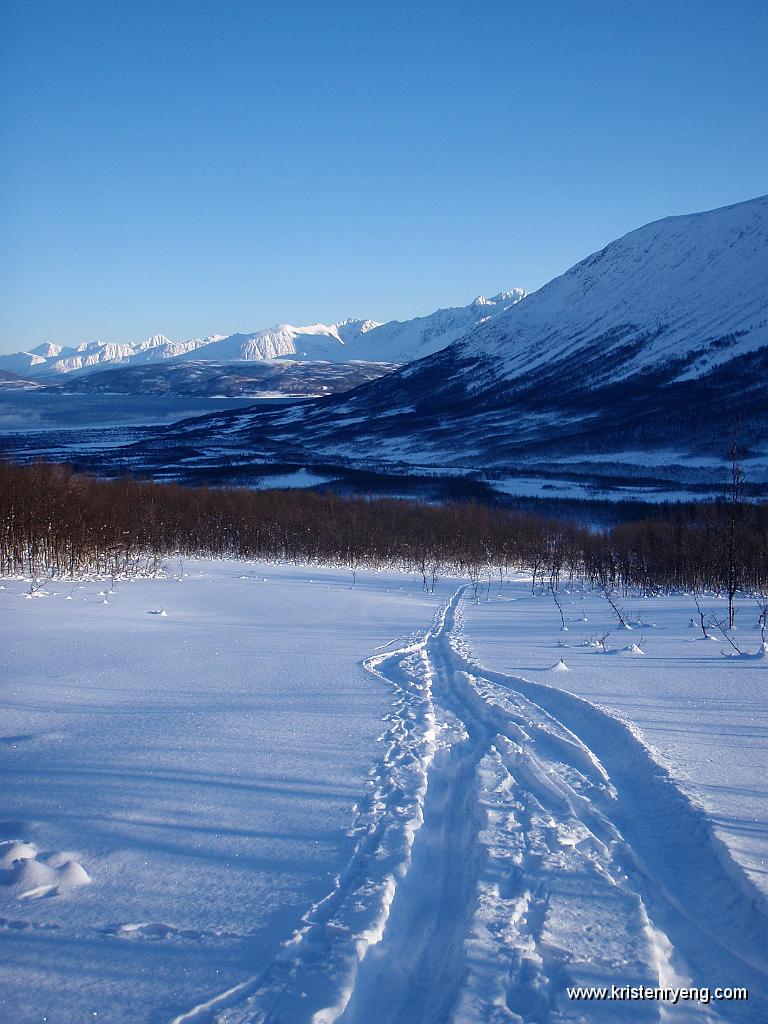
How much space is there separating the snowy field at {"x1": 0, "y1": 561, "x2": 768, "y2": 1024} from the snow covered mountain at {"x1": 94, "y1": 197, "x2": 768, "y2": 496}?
213ft

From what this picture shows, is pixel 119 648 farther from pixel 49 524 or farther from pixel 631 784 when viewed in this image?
pixel 49 524

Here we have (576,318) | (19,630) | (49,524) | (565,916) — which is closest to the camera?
(565,916)

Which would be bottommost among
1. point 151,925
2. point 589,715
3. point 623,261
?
point 589,715

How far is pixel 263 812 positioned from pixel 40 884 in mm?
1594

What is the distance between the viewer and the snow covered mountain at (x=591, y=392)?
310 feet

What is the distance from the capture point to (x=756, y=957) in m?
3.58

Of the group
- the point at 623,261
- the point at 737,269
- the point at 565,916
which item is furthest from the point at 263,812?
the point at 623,261

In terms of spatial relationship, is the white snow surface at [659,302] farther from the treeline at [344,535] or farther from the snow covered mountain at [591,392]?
the treeline at [344,535]

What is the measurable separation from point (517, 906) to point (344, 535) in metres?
41.0

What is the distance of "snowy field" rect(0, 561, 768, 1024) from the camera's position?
10.8ft

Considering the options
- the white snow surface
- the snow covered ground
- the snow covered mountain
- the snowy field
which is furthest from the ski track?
the white snow surface

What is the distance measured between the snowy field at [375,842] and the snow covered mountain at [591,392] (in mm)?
64770

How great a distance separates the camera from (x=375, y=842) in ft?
15.2

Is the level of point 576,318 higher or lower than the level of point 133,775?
higher
